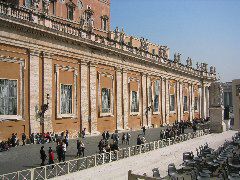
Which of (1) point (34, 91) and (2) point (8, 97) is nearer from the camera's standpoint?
(2) point (8, 97)

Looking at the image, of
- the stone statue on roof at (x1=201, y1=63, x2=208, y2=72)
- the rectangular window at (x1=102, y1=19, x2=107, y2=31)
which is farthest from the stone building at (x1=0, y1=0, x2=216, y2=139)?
the stone statue on roof at (x1=201, y1=63, x2=208, y2=72)

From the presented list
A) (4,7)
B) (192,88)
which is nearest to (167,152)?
(4,7)

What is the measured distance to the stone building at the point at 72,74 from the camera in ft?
69.4

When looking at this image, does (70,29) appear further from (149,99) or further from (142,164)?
(149,99)

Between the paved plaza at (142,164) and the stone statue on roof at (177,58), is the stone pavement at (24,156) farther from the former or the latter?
the stone statue on roof at (177,58)

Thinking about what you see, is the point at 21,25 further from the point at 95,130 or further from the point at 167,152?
the point at 167,152

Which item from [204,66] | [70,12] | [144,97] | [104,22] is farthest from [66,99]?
[204,66]

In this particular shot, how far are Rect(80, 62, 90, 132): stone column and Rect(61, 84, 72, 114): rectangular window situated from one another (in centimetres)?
136

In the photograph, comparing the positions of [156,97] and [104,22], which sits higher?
[104,22]

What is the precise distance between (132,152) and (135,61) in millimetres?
17296

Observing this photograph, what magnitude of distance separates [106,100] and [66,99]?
19.0 ft

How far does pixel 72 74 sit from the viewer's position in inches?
1037

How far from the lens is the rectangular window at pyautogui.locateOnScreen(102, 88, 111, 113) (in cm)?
2998

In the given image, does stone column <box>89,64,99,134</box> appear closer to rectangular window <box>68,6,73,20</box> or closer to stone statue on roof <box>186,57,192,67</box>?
rectangular window <box>68,6,73,20</box>
